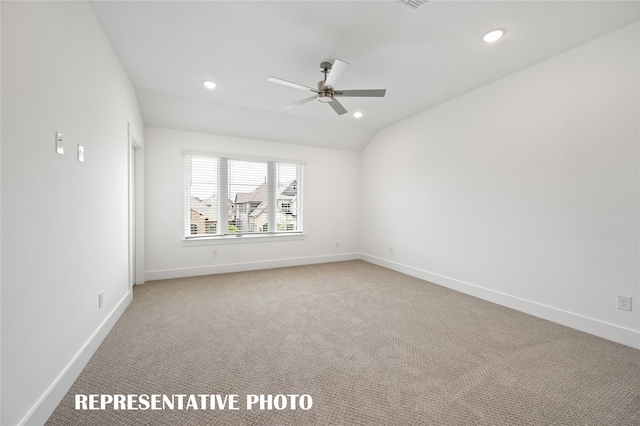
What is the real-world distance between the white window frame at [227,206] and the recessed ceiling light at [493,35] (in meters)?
3.52

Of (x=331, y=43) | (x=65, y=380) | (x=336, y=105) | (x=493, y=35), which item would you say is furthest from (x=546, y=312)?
(x=65, y=380)

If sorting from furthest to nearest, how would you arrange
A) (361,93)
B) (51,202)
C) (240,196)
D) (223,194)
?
1. (240,196)
2. (223,194)
3. (361,93)
4. (51,202)

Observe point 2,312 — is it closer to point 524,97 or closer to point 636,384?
point 636,384

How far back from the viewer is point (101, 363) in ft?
6.50

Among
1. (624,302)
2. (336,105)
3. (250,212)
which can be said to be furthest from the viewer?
(250,212)

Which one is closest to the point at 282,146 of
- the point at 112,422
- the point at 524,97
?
the point at 524,97

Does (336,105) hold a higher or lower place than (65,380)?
higher

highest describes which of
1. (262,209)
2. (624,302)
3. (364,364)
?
(262,209)

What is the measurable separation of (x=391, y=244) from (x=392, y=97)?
2.59m

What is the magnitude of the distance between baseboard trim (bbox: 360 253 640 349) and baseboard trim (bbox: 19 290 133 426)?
13.4ft

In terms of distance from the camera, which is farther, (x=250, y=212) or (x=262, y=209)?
(x=262, y=209)

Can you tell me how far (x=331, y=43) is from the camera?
252 centimetres

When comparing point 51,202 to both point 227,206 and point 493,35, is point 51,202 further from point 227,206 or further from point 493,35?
point 493,35

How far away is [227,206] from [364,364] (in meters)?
3.69
